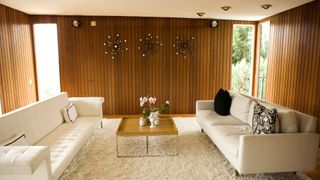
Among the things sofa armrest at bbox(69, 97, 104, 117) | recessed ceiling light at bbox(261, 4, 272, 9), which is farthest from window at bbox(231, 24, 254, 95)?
sofa armrest at bbox(69, 97, 104, 117)

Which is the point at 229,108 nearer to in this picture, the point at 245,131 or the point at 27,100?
the point at 245,131

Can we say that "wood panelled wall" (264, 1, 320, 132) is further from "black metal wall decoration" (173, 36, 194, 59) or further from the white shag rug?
"black metal wall decoration" (173, 36, 194, 59)

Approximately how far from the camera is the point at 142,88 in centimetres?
561

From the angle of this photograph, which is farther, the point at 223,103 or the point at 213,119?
the point at 223,103

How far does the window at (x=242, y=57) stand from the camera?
18.7ft

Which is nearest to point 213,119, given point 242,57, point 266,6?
point 266,6

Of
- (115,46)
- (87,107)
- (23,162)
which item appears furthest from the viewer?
(115,46)

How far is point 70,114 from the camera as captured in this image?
12.5ft

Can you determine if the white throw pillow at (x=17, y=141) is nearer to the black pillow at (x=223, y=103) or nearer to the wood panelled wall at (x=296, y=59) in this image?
the black pillow at (x=223, y=103)

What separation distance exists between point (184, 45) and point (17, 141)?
4.21 m

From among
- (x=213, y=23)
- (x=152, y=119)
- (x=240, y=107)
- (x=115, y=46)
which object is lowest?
(x=152, y=119)

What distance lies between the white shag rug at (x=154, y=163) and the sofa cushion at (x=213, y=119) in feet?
1.25

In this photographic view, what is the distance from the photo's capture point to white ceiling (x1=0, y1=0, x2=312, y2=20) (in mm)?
3820

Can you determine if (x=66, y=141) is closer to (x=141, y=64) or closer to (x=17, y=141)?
(x=17, y=141)
